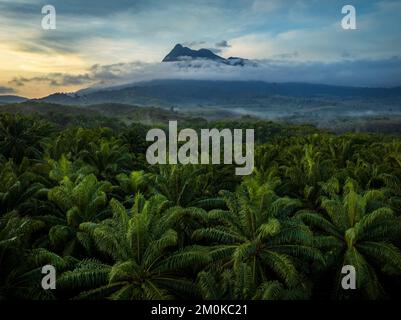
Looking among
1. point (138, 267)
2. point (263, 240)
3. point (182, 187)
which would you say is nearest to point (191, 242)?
point (182, 187)

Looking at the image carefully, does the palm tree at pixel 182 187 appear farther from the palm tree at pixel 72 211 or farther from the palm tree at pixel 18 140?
the palm tree at pixel 18 140

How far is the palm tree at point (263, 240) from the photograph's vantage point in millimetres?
17672

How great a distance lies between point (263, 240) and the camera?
18.9 metres

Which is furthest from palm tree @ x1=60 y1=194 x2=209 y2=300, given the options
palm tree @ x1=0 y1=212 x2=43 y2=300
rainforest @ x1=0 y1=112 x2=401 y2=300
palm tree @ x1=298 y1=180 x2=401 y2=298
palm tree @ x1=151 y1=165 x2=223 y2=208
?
palm tree @ x1=298 y1=180 x2=401 y2=298

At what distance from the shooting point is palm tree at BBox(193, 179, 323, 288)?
17.7 metres

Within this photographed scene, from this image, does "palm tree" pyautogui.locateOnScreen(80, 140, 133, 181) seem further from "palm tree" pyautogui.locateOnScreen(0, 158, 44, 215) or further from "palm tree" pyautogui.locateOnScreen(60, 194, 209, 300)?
"palm tree" pyautogui.locateOnScreen(60, 194, 209, 300)

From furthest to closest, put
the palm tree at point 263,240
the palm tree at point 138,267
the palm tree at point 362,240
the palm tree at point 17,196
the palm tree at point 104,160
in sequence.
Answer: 1. the palm tree at point 104,160
2. the palm tree at point 17,196
3. the palm tree at point 362,240
4. the palm tree at point 263,240
5. the palm tree at point 138,267

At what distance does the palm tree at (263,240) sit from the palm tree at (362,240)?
1.09 m

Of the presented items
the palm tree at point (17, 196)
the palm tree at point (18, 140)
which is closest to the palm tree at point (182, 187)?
Answer: the palm tree at point (17, 196)

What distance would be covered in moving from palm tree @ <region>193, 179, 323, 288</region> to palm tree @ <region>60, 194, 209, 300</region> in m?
1.41

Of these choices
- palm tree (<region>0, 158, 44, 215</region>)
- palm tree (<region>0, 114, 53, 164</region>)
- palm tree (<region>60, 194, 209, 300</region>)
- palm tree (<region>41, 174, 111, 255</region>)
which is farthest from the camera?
palm tree (<region>0, 114, 53, 164</region>)

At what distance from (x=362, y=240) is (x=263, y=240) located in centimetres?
456

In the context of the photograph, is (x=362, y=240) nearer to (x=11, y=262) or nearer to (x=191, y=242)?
(x=191, y=242)

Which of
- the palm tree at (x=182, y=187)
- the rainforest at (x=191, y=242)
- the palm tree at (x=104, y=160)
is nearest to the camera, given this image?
the rainforest at (x=191, y=242)
